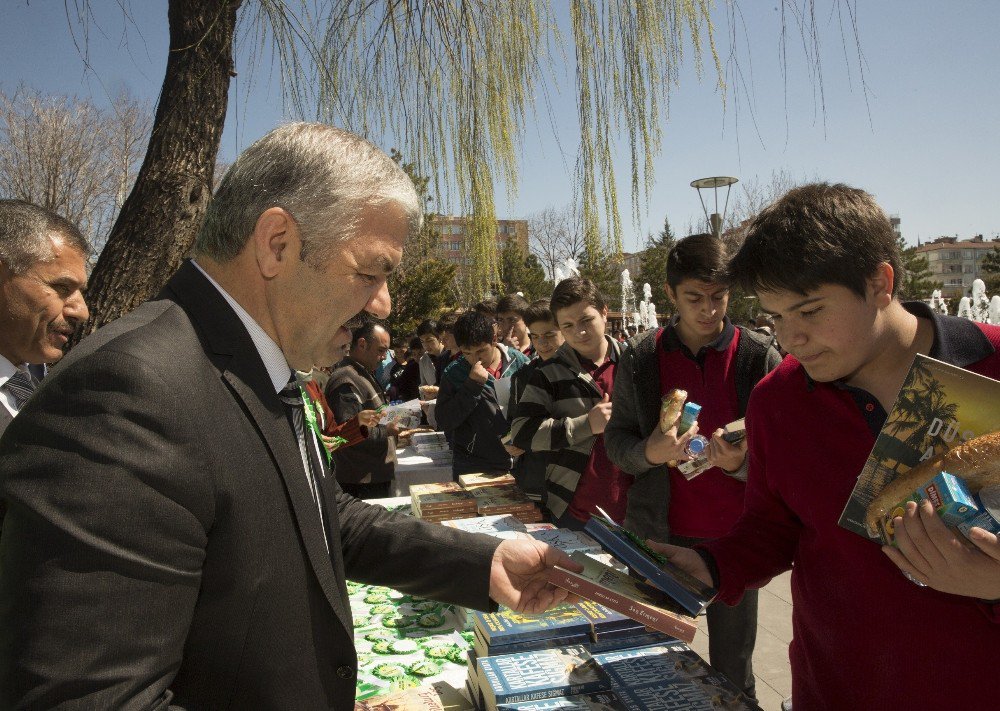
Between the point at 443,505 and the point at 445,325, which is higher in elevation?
the point at 445,325

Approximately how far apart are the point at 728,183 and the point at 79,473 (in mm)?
5909

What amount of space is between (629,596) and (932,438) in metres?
0.63

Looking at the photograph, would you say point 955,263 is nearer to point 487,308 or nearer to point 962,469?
point 487,308

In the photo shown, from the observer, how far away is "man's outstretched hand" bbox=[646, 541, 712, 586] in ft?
5.21

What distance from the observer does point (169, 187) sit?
1883 millimetres

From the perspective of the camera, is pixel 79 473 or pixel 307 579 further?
pixel 307 579

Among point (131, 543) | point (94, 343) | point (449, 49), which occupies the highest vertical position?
point (449, 49)

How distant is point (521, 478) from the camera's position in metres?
3.55

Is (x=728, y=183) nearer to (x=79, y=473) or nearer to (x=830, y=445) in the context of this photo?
(x=830, y=445)

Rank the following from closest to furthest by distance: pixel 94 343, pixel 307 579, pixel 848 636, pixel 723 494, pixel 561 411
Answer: pixel 94 343 → pixel 307 579 → pixel 848 636 → pixel 723 494 → pixel 561 411

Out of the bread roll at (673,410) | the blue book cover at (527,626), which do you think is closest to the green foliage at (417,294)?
the bread roll at (673,410)

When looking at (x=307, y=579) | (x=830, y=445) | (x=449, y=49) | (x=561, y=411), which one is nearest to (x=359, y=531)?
(x=307, y=579)

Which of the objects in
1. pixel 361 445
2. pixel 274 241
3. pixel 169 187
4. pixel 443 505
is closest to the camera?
pixel 274 241

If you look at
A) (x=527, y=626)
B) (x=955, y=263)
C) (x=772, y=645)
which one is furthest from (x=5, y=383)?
(x=955, y=263)
